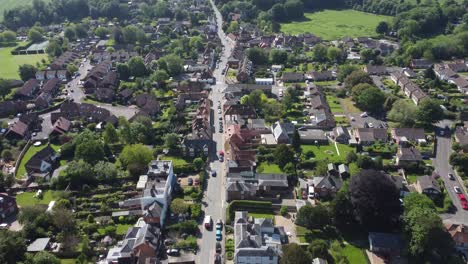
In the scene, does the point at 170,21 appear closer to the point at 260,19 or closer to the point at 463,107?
the point at 260,19

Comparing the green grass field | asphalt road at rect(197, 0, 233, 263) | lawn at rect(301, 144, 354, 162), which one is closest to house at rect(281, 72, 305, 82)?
asphalt road at rect(197, 0, 233, 263)

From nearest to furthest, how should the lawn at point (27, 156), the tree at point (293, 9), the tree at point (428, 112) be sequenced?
the lawn at point (27, 156), the tree at point (428, 112), the tree at point (293, 9)

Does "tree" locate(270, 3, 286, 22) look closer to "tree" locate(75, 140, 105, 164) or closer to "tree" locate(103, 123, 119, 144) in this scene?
"tree" locate(103, 123, 119, 144)

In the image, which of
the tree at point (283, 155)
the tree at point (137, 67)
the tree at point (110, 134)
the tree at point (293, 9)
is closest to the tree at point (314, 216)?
the tree at point (283, 155)

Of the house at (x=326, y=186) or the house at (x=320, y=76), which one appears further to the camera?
the house at (x=320, y=76)

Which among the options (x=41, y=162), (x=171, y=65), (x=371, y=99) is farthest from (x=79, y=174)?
(x=371, y=99)

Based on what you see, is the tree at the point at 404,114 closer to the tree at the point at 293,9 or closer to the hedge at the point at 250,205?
the hedge at the point at 250,205
